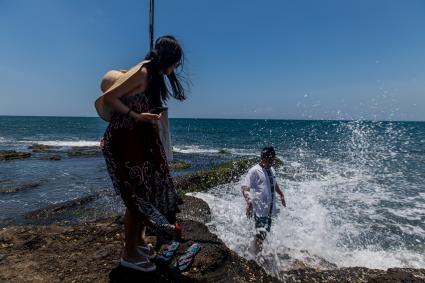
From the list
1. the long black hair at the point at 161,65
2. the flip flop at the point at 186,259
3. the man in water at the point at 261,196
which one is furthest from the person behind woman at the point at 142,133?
the man in water at the point at 261,196

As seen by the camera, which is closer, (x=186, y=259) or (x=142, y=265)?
(x=142, y=265)

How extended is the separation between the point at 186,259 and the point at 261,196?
7.62 ft

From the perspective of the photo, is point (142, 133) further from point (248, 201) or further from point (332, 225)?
point (332, 225)

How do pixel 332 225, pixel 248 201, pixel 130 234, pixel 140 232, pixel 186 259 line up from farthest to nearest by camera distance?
pixel 332 225, pixel 248 201, pixel 186 259, pixel 140 232, pixel 130 234

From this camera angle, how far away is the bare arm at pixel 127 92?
2.85 m

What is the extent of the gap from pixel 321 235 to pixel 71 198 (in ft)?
25.3

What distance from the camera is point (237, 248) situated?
6133mm

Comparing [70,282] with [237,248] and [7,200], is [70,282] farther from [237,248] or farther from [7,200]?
[7,200]

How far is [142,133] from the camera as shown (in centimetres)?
309

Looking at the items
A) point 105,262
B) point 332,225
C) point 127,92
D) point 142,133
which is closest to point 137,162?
point 142,133

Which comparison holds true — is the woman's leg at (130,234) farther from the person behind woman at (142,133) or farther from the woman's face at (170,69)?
the woman's face at (170,69)

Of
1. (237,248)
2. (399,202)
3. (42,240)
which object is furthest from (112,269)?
(399,202)

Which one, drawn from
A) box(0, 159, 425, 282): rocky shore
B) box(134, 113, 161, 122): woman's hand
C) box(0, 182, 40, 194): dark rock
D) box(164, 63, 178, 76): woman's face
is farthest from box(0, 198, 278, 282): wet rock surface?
box(0, 182, 40, 194): dark rock

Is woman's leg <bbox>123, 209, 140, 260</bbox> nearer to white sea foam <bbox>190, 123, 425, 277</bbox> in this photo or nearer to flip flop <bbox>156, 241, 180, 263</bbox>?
flip flop <bbox>156, 241, 180, 263</bbox>
